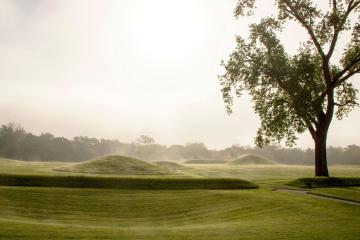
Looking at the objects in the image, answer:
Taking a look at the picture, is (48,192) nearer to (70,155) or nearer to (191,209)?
(191,209)

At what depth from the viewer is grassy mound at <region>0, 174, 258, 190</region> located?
31.0 metres

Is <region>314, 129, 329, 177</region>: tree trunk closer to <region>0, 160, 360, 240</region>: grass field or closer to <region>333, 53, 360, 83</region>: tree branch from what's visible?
<region>333, 53, 360, 83</region>: tree branch

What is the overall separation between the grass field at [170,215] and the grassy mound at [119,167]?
1544 centimetres

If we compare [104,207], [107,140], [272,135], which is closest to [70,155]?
[107,140]

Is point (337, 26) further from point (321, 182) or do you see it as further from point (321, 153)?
point (321, 182)

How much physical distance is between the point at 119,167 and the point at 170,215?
2482cm

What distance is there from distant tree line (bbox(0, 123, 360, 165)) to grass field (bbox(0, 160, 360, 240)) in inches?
4599

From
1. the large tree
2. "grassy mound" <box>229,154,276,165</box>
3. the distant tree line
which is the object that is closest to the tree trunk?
the large tree

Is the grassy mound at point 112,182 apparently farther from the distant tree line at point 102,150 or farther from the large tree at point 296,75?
the distant tree line at point 102,150

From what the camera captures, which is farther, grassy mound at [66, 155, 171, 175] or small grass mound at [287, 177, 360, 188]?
grassy mound at [66, 155, 171, 175]

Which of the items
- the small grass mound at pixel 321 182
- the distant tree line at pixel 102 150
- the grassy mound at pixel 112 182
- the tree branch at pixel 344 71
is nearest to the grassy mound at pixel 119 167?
the grassy mound at pixel 112 182

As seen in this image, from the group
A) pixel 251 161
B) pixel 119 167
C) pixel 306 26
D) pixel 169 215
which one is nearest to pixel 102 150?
pixel 251 161

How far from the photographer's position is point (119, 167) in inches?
1891

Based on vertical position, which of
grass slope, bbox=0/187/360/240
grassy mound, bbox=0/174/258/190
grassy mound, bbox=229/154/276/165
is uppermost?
grassy mound, bbox=229/154/276/165
